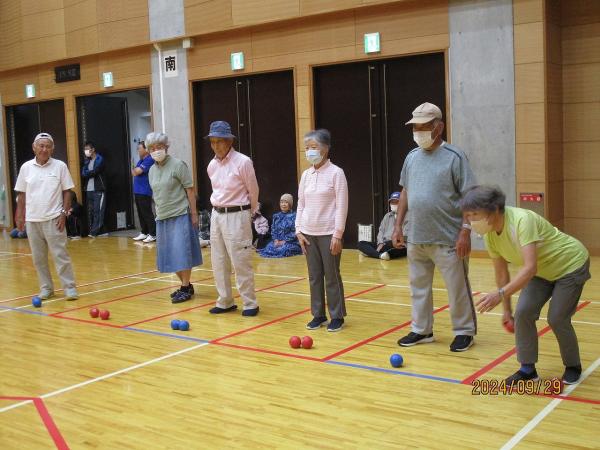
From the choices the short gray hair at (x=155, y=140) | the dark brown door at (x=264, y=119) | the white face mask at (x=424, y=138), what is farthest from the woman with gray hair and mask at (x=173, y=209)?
the dark brown door at (x=264, y=119)

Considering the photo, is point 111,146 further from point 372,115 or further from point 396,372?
point 396,372

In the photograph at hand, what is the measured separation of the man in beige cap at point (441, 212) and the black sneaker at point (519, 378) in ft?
2.53

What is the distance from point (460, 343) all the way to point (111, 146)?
10519 millimetres

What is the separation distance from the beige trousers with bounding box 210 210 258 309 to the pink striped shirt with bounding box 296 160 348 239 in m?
0.78

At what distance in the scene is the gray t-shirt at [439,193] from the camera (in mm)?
4746

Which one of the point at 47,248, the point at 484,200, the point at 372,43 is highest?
the point at 372,43

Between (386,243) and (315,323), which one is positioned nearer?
(315,323)

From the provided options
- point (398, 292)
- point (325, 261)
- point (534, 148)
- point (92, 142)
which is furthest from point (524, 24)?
point (92, 142)

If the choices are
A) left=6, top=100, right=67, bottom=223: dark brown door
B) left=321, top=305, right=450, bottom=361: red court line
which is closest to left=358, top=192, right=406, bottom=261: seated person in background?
left=321, top=305, right=450, bottom=361: red court line

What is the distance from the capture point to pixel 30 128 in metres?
15.0

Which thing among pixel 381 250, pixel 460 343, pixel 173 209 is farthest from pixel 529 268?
pixel 381 250

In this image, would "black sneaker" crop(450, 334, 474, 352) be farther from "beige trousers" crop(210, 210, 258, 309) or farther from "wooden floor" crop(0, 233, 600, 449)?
"beige trousers" crop(210, 210, 258, 309)

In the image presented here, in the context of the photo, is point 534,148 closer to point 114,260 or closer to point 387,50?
point 387,50

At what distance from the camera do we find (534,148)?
8648mm
